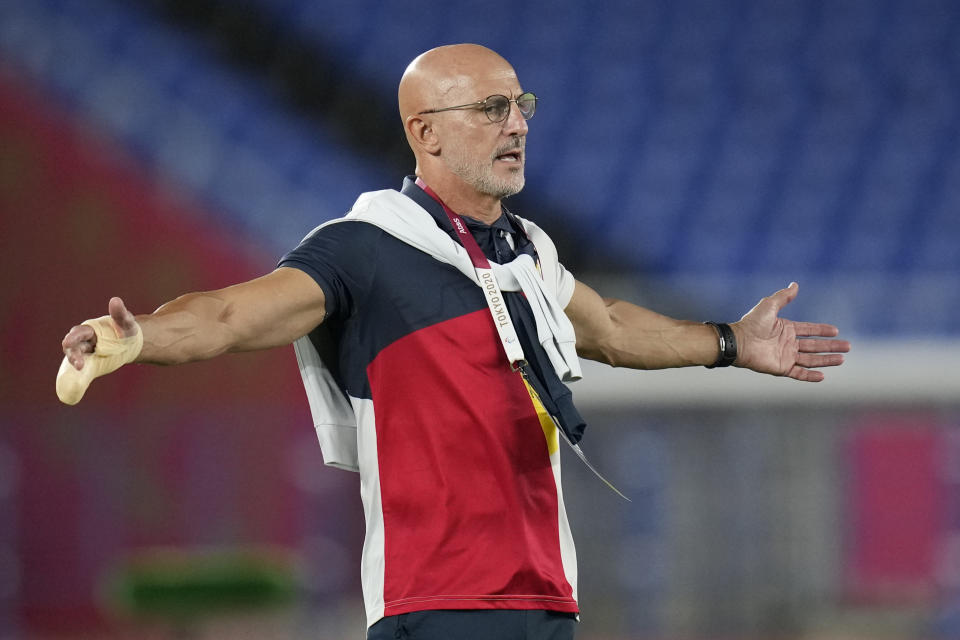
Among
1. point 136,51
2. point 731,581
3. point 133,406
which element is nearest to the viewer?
point 731,581

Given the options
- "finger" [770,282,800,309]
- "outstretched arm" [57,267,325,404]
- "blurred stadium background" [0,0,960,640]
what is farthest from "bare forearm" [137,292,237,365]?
"blurred stadium background" [0,0,960,640]

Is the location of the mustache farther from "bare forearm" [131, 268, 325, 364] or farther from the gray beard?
"bare forearm" [131, 268, 325, 364]

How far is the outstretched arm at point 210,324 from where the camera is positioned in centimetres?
210

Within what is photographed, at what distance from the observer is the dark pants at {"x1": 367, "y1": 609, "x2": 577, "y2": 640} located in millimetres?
2498

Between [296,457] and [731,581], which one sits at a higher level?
[296,457]

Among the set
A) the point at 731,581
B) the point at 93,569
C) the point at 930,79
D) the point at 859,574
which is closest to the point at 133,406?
the point at 93,569

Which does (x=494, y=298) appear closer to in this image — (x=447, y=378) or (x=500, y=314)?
(x=500, y=314)

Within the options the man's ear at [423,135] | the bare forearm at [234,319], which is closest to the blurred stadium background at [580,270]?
the man's ear at [423,135]

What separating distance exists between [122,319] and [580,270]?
4.59 metres

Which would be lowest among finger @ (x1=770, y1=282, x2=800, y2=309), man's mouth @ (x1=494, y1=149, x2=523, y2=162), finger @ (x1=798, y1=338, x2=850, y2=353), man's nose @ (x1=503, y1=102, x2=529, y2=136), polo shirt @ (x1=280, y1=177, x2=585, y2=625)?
polo shirt @ (x1=280, y1=177, x2=585, y2=625)

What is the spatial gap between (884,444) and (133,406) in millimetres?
3212

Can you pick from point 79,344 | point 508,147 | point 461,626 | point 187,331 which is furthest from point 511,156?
point 79,344

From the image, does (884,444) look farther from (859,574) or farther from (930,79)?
(930,79)

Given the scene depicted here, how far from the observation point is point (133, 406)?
234 inches
